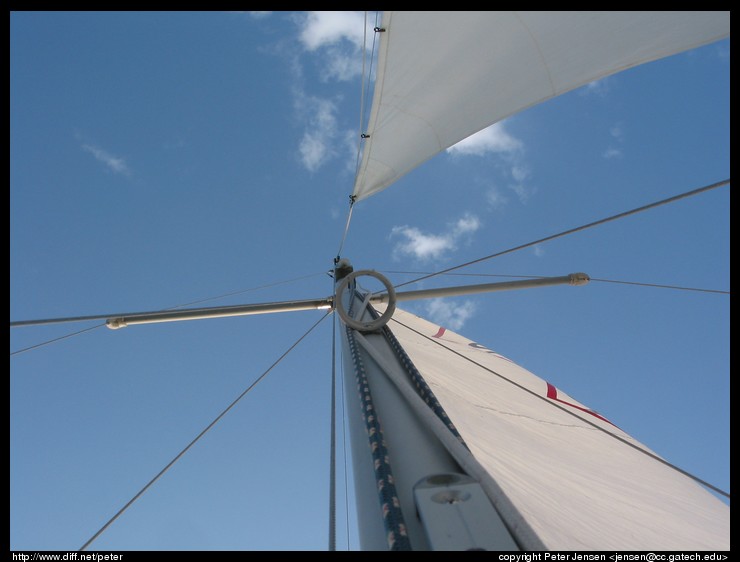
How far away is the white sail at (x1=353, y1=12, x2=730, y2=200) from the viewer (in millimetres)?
2984

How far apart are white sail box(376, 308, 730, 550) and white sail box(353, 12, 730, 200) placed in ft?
6.18

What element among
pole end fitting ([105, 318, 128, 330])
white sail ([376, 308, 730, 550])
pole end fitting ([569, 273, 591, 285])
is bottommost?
white sail ([376, 308, 730, 550])

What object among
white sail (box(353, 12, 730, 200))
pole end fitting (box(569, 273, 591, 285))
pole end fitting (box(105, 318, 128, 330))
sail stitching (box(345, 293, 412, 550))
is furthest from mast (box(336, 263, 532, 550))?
white sail (box(353, 12, 730, 200))

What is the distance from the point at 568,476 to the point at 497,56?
2.55 m

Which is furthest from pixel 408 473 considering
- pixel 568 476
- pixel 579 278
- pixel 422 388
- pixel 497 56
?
pixel 497 56

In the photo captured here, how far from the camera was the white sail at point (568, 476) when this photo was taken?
1584 millimetres

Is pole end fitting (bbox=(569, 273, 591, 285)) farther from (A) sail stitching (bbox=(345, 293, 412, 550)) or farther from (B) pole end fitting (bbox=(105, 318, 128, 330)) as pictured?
(B) pole end fitting (bbox=(105, 318, 128, 330))

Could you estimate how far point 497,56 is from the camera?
328cm

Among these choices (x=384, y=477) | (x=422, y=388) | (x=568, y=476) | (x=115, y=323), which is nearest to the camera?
(x=384, y=477)

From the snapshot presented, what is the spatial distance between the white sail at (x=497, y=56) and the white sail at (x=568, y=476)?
1.88 meters

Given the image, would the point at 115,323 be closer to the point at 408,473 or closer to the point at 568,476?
the point at 408,473

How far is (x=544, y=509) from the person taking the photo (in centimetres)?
163

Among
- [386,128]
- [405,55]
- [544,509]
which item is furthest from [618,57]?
[544,509]
